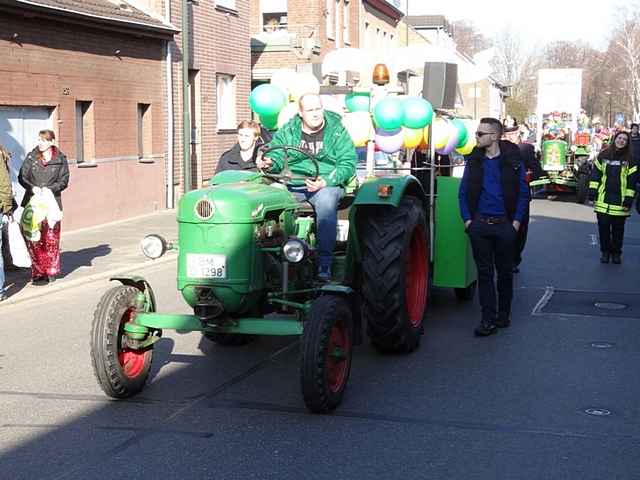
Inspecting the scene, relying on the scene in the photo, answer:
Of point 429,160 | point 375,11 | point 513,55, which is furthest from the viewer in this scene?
point 513,55

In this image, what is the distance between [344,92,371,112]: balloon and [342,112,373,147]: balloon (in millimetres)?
156

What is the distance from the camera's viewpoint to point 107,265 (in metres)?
13.5

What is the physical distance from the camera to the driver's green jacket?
24.5 ft

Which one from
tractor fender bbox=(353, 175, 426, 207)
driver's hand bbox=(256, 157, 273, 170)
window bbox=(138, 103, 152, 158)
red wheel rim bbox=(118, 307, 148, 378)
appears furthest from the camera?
window bbox=(138, 103, 152, 158)

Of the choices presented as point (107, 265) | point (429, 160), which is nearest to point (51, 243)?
point (107, 265)

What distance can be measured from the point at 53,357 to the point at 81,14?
10.1 m

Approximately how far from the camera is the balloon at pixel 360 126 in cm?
894

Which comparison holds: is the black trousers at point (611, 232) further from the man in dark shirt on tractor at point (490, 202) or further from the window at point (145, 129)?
the window at point (145, 129)

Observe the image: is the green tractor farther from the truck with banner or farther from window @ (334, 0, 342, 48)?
window @ (334, 0, 342, 48)

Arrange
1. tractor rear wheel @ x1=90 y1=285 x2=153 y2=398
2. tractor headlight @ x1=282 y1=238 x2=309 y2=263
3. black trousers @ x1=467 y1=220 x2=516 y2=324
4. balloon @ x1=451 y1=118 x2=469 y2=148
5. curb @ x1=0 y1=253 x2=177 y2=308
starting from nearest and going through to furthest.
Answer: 1. tractor headlight @ x1=282 y1=238 x2=309 y2=263
2. tractor rear wheel @ x1=90 y1=285 x2=153 y2=398
3. black trousers @ x1=467 y1=220 x2=516 y2=324
4. balloon @ x1=451 y1=118 x2=469 y2=148
5. curb @ x1=0 y1=253 x2=177 y2=308

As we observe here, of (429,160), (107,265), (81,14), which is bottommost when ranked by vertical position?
(107,265)

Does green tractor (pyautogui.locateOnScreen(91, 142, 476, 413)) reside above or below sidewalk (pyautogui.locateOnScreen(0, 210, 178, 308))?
above

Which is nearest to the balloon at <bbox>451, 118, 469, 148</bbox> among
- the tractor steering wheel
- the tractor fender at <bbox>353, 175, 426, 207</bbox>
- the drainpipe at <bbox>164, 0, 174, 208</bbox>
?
the tractor fender at <bbox>353, 175, 426, 207</bbox>

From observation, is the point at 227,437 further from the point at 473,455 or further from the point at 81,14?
the point at 81,14
